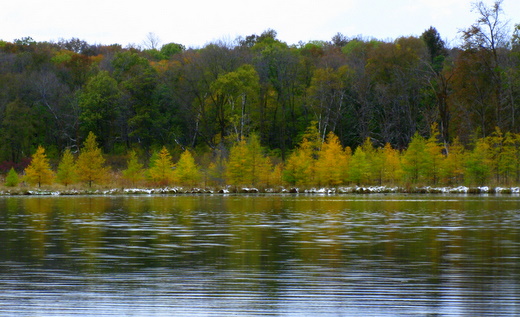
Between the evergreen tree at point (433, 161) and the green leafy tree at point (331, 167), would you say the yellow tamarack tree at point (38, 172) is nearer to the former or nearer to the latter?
the green leafy tree at point (331, 167)

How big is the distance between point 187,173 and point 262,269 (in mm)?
57223

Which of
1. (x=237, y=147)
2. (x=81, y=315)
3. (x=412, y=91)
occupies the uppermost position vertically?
(x=412, y=91)

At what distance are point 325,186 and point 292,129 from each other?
25597mm

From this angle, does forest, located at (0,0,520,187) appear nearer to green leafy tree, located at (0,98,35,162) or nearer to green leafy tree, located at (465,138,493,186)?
green leafy tree, located at (0,98,35,162)

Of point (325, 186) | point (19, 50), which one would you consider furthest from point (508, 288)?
point (19, 50)

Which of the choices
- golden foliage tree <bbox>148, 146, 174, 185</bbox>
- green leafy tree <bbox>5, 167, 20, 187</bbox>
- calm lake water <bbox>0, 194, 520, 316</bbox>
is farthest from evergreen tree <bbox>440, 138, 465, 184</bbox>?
calm lake water <bbox>0, 194, 520, 316</bbox>

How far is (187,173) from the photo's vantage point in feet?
233

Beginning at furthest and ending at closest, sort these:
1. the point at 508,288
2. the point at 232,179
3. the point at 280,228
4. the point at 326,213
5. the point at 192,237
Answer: the point at 232,179, the point at 326,213, the point at 280,228, the point at 192,237, the point at 508,288

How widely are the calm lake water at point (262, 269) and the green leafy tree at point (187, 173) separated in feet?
145

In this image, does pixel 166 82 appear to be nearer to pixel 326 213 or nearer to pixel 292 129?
pixel 292 129

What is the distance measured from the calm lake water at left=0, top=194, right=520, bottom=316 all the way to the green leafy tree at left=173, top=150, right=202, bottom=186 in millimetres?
44189

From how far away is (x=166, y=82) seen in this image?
9675 cm

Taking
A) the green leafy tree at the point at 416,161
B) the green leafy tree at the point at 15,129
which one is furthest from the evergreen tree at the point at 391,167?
the green leafy tree at the point at 15,129

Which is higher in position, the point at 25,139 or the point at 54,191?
the point at 25,139
